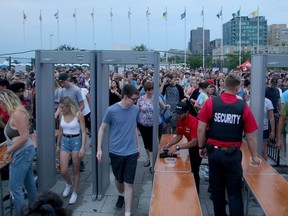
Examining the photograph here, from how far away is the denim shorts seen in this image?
6.05 meters

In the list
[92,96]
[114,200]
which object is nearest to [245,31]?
[92,96]

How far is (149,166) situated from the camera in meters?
8.16

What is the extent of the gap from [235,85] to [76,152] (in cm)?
274

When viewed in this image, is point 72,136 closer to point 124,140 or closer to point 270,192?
point 124,140

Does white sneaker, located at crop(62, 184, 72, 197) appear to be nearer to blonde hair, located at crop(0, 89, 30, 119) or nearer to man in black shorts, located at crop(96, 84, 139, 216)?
man in black shorts, located at crop(96, 84, 139, 216)

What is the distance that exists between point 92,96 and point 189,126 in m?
1.62

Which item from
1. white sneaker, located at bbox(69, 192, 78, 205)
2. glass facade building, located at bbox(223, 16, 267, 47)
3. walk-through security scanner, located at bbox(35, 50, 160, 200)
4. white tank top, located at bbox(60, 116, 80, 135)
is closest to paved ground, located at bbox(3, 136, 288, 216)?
white sneaker, located at bbox(69, 192, 78, 205)

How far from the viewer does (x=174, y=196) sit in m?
4.11

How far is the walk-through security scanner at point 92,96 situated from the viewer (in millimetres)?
6055

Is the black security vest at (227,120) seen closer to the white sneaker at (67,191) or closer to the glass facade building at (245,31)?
the white sneaker at (67,191)

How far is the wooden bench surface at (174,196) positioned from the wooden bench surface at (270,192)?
72 centimetres

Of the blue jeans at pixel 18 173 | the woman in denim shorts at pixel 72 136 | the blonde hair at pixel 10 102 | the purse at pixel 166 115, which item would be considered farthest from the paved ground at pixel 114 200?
the blonde hair at pixel 10 102

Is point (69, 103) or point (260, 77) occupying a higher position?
point (260, 77)

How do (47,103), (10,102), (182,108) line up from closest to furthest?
(10,102) → (182,108) → (47,103)
